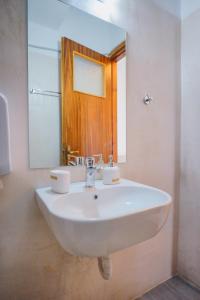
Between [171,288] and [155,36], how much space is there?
1.81 meters

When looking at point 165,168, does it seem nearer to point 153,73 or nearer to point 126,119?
point 126,119

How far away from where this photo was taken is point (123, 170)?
114 centimetres

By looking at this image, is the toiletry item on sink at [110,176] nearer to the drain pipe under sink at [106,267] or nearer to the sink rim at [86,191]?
the sink rim at [86,191]

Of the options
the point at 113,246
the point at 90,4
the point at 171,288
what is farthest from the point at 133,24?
the point at 171,288

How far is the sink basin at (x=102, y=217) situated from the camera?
0.54 m

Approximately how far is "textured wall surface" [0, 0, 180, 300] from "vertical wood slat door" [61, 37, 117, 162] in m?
0.12

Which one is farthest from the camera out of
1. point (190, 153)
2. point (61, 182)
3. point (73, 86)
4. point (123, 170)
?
point (190, 153)

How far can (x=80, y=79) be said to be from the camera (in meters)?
1.03

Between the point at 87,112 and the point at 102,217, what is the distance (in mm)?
648

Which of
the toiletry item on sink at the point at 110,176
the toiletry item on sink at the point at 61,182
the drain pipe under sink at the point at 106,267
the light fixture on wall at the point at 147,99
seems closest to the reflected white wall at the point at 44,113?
the toiletry item on sink at the point at 61,182

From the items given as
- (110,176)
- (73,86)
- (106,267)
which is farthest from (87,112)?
(106,267)

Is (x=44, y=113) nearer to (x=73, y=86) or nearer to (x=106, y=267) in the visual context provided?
(x=73, y=86)

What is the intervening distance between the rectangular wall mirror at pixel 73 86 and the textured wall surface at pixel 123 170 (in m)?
0.05

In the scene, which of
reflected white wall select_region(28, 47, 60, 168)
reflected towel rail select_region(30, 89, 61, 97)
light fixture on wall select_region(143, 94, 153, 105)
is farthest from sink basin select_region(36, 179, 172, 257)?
light fixture on wall select_region(143, 94, 153, 105)
